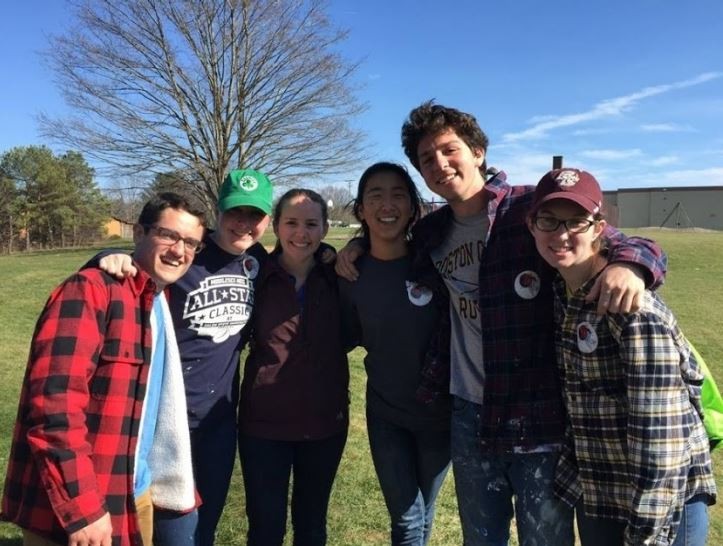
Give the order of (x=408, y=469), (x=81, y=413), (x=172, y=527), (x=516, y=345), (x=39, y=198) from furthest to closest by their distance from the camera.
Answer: (x=39, y=198)
(x=408, y=469)
(x=172, y=527)
(x=516, y=345)
(x=81, y=413)

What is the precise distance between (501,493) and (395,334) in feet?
2.76

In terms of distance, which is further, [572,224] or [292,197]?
[292,197]

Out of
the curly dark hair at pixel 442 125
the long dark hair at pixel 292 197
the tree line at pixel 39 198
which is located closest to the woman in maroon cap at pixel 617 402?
the curly dark hair at pixel 442 125

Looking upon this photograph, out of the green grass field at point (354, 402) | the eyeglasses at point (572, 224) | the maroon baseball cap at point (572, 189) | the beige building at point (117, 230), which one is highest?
the beige building at point (117, 230)

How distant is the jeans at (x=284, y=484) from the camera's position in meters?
2.75

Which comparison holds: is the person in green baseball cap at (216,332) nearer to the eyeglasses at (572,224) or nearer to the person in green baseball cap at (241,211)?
the person in green baseball cap at (241,211)

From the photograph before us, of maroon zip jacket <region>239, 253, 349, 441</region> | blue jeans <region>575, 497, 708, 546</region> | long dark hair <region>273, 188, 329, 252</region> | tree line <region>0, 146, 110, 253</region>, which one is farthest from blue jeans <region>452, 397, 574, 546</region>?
tree line <region>0, 146, 110, 253</region>

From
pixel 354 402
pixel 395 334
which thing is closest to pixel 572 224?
pixel 395 334

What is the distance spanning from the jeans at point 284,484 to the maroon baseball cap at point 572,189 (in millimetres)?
1589

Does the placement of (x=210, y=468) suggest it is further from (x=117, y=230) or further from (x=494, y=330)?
(x=117, y=230)

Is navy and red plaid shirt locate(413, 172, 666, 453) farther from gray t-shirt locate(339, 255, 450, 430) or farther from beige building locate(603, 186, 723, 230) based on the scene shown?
beige building locate(603, 186, 723, 230)

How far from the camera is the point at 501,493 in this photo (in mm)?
2447

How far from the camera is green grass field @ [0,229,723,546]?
143 inches

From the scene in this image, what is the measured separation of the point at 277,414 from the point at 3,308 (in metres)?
11.0
